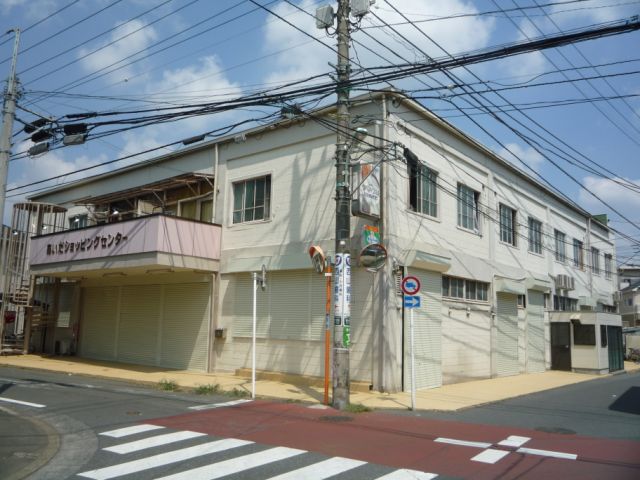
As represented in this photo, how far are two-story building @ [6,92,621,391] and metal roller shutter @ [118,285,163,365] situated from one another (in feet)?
0.23

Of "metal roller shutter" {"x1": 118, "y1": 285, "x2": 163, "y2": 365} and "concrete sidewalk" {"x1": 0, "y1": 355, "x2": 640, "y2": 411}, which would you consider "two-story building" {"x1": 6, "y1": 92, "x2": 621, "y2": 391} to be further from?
"concrete sidewalk" {"x1": 0, "y1": 355, "x2": 640, "y2": 411}

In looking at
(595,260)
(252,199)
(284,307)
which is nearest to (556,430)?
(284,307)

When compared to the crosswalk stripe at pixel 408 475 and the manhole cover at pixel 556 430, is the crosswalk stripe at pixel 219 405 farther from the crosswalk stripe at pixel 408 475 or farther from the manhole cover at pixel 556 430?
the manhole cover at pixel 556 430

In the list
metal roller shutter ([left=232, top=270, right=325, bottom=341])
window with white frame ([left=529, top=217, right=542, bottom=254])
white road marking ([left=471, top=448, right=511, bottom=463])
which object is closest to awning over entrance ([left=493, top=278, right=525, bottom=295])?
window with white frame ([left=529, top=217, right=542, bottom=254])

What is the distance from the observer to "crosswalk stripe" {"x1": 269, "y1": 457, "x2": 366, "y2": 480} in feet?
22.3

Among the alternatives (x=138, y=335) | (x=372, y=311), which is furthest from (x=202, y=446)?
(x=138, y=335)

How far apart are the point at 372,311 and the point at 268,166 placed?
6.32m

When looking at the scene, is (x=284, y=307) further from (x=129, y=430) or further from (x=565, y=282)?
(x=565, y=282)

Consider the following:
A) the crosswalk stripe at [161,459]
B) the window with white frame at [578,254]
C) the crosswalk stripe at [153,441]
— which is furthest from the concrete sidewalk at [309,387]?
the window with white frame at [578,254]

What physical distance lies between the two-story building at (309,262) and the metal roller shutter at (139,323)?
0.07 m

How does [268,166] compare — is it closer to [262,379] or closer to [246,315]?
[246,315]

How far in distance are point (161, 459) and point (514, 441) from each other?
554 centimetres

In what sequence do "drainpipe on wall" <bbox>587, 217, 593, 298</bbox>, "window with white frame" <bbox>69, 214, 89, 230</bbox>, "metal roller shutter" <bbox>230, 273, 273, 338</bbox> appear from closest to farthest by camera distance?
"metal roller shutter" <bbox>230, 273, 273, 338</bbox>
"window with white frame" <bbox>69, 214, 89, 230</bbox>
"drainpipe on wall" <bbox>587, 217, 593, 298</bbox>

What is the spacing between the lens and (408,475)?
22.7 ft
